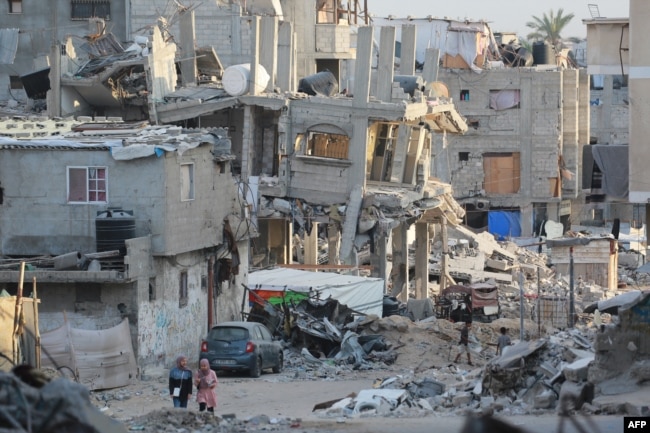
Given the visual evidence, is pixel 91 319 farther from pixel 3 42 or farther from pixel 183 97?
pixel 3 42

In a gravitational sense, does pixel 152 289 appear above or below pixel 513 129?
below

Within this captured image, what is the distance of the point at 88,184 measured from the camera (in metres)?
32.4

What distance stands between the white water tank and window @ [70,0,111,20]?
14.0m

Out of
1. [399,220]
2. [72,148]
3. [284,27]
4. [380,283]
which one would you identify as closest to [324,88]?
[284,27]

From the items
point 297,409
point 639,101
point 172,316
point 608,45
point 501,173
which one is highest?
point 608,45

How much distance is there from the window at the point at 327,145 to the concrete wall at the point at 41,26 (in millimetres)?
13892

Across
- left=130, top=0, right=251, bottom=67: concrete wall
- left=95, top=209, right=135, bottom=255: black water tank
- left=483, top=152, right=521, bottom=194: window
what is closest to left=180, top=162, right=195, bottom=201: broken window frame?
left=95, top=209, right=135, bottom=255: black water tank

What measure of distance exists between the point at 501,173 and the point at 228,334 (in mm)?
46746

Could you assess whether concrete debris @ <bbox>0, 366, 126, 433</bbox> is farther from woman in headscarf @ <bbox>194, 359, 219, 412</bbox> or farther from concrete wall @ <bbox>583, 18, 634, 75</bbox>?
concrete wall @ <bbox>583, 18, 634, 75</bbox>

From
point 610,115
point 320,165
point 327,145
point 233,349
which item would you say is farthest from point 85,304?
point 610,115

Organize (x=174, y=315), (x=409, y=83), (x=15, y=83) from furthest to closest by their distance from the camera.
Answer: (x=15, y=83)
(x=409, y=83)
(x=174, y=315)

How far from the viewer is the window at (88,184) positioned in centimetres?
3234

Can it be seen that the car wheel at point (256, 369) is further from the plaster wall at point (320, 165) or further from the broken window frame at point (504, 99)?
the broken window frame at point (504, 99)

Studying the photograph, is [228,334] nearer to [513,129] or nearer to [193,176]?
[193,176]
